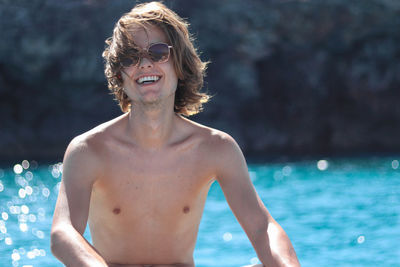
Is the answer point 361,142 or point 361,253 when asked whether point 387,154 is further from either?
point 361,253

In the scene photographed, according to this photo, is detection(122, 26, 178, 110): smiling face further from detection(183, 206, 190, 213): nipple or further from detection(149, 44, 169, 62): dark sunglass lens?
detection(183, 206, 190, 213): nipple

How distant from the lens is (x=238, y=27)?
13258 millimetres

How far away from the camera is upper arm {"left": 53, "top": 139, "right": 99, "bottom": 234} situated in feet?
7.54

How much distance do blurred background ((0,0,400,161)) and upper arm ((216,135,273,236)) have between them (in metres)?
10.3

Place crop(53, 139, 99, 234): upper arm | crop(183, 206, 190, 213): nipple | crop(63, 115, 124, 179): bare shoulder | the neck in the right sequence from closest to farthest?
crop(53, 139, 99, 234): upper arm → crop(63, 115, 124, 179): bare shoulder → the neck → crop(183, 206, 190, 213): nipple

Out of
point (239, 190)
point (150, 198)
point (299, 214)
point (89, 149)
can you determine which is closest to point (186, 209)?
point (150, 198)

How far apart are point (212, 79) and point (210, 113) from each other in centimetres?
72

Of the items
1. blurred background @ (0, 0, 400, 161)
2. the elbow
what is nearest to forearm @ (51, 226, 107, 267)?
the elbow

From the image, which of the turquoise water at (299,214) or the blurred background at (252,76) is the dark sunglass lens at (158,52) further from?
the blurred background at (252,76)

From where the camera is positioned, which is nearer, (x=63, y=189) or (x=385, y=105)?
(x=63, y=189)

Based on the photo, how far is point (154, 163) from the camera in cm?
266

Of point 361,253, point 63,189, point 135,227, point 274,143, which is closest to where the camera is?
point 63,189

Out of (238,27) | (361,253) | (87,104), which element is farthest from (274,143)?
(361,253)

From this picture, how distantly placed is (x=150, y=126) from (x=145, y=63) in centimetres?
27
